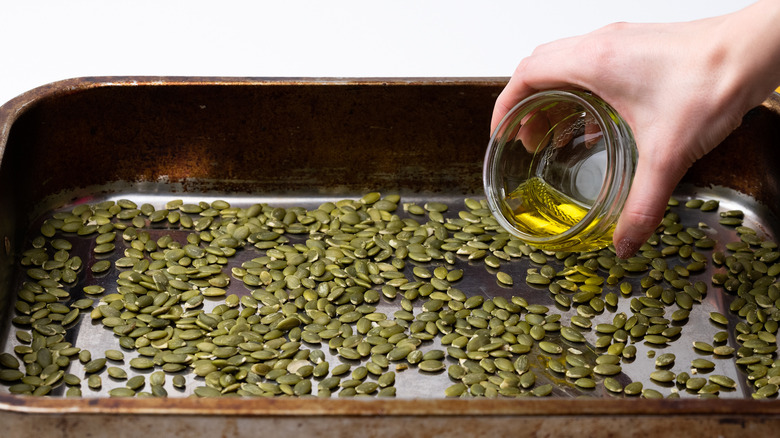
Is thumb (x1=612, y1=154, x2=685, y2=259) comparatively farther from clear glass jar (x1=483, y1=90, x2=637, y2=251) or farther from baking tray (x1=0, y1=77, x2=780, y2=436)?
baking tray (x1=0, y1=77, x2=780, y2=436)

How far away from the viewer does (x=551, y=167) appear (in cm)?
104

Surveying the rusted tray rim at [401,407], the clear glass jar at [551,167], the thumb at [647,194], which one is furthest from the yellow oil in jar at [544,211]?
the rusted tray rim at [401,407]

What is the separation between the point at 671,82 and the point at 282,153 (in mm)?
589

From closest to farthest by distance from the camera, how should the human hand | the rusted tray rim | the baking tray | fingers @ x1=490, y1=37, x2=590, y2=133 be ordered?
the rusted tray rim → the human hand → fingers @ x1=490, y1=37, x2=590, y2=133 → the baking tray

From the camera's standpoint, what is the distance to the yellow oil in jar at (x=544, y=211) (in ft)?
3.28

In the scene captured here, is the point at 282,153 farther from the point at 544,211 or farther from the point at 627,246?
the point at 627,246

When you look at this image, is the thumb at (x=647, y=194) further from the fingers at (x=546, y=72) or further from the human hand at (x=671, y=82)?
the fingers at (x=546, y=72)

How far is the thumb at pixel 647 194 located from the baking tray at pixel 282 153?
0.22 meters

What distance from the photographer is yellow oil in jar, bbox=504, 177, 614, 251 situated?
3.28 feet

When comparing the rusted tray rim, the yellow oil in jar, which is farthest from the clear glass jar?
the rusted tray rim

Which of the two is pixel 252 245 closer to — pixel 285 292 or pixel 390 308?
pixel 285 292

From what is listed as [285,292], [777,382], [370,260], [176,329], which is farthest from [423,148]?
[777,382]

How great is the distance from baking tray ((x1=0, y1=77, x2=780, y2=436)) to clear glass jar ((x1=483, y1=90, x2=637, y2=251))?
0.41 feet

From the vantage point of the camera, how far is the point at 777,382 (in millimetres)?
952
